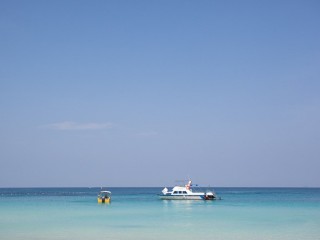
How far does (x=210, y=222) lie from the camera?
97.8 feet

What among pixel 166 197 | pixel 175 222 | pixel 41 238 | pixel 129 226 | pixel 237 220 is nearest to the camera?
pixel 41 238

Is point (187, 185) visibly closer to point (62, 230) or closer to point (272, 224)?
point (272, 224)

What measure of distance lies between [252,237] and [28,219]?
627 inches

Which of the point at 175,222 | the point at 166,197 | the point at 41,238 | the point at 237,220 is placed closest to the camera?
the point at 41,238

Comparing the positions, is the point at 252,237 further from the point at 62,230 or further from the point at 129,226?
the point at 62,230

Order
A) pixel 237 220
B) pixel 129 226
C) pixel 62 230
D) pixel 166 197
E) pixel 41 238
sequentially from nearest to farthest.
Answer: pixel 41 238 < pixel 62 230 < pixel 129 226 < pixel 237 220 < pixel 166 197

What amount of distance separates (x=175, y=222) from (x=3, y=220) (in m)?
11.1

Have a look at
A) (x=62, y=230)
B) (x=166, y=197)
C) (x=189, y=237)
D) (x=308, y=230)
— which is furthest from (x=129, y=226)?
(x=166, y=197)

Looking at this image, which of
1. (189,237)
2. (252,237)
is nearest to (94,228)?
(189,237)

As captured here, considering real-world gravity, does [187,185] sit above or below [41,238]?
above

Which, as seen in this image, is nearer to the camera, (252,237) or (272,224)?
(252,237)

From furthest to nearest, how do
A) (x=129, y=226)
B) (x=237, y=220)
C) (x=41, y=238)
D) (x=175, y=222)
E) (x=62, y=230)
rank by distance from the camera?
(x=237, y=220), (x=175, y=222), (x=129, y=226), (x=62, y=230), (x=41, y=238)

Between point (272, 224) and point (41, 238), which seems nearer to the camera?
point (41, 238)

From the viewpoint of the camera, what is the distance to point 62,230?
83.9ft
